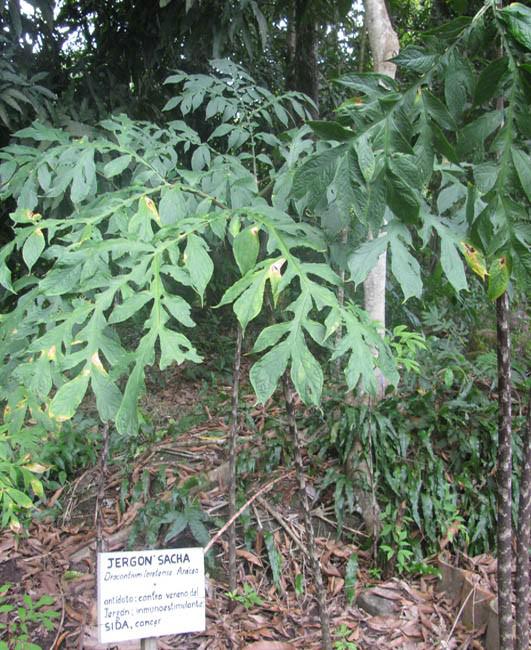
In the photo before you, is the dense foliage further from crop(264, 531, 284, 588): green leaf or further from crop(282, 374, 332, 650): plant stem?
crop(264, 531, 284, 588): green leaf

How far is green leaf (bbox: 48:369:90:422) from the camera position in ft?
4.46

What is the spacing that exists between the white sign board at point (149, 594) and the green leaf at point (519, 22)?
5.16ft

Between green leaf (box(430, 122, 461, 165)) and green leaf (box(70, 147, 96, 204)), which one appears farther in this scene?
green leaf (box(70, 147, 96, 204))

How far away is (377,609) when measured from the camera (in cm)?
256

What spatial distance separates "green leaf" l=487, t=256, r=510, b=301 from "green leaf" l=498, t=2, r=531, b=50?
445mm

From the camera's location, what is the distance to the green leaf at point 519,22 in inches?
47.1

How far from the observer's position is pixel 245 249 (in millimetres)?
1494

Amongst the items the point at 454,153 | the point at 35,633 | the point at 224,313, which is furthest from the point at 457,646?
the point at 224,313

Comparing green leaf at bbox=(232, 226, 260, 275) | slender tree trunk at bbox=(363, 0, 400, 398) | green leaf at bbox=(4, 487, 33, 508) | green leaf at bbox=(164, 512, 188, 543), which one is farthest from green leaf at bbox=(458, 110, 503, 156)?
green leaf at bbox=(164, 512, 188, 543)

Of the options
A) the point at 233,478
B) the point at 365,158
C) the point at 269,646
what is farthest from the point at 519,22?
the point at 269,646

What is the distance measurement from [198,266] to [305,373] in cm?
39

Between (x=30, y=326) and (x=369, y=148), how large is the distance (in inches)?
43.1

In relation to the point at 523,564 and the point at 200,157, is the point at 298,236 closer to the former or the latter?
the point at 200,157

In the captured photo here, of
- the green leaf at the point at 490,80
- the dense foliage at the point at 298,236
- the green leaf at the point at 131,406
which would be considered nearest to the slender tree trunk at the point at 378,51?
the dense foliage at the point at 298,236
